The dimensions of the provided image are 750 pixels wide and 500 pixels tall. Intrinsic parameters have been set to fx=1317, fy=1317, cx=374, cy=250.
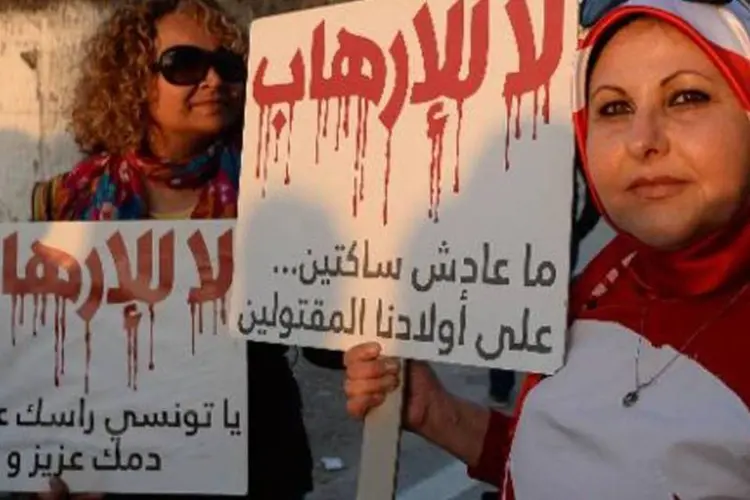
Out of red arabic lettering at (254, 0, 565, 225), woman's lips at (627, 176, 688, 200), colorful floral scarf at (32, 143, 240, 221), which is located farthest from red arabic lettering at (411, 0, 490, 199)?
colorful floral scarf at (32, 143, 240, 221)

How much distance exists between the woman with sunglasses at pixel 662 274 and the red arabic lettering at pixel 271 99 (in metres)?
0.75

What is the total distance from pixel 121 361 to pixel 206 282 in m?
0.26

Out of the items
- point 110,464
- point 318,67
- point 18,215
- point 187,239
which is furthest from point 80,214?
point 18,215

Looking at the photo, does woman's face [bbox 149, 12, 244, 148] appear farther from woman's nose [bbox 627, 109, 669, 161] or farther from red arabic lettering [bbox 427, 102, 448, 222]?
woman's nose [bbox 627, 109, 669, 161]

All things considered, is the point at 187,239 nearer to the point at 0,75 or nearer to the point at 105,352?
the point at 105,352

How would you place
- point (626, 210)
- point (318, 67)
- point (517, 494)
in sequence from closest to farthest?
point (626, 210)
point (517, 494)
point (318, 67)

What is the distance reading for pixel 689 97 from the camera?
174cm

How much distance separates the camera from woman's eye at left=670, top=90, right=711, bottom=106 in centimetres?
173

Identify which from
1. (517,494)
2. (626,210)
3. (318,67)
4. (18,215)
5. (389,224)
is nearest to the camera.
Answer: (626,210)

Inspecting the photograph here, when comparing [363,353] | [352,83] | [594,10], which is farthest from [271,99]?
A: [594,10]

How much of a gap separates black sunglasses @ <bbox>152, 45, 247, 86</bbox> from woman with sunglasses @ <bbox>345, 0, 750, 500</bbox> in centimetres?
118

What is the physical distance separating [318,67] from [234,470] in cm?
92

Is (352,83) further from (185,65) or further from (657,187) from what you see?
(657,187)

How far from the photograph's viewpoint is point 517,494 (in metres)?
1.96
